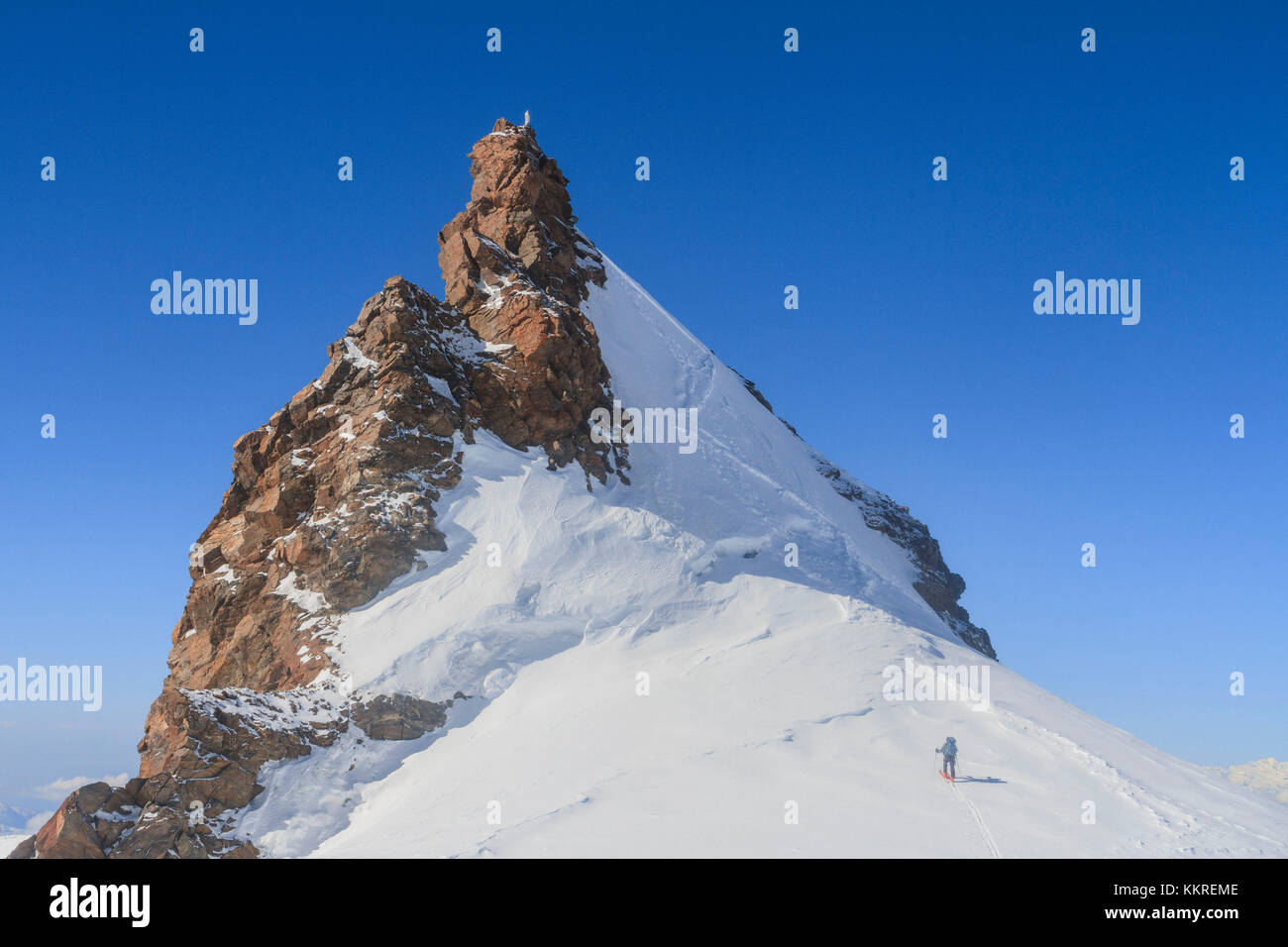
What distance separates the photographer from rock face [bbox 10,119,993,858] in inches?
1171

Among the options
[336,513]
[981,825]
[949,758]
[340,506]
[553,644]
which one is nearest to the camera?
[981,825]

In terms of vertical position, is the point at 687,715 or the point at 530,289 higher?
the point at 530,289

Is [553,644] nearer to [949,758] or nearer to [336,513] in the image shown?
[336,513]

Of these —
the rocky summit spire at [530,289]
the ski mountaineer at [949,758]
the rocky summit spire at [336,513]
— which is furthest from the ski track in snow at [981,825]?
the rocky summit spire at [530,289]

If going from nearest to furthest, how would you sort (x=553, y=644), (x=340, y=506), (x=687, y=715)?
(x=687, y=715), (x=553, y=644), (x=340, y=506)

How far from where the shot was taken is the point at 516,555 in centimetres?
4031

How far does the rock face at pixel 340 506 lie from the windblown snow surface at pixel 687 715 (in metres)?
1.08

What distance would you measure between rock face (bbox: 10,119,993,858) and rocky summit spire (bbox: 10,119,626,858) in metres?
0.07

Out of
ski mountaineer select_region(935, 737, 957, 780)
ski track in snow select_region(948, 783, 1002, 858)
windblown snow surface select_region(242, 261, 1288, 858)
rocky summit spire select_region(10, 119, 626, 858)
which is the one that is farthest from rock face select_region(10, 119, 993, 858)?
ski track in snow select_region(948, 783, 1002, 858)

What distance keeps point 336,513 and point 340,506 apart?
1.46ft

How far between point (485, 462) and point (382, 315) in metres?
8.73

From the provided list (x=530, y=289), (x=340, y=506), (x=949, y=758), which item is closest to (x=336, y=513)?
(x=340, y=506)

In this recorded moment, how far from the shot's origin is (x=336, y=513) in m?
40.9
